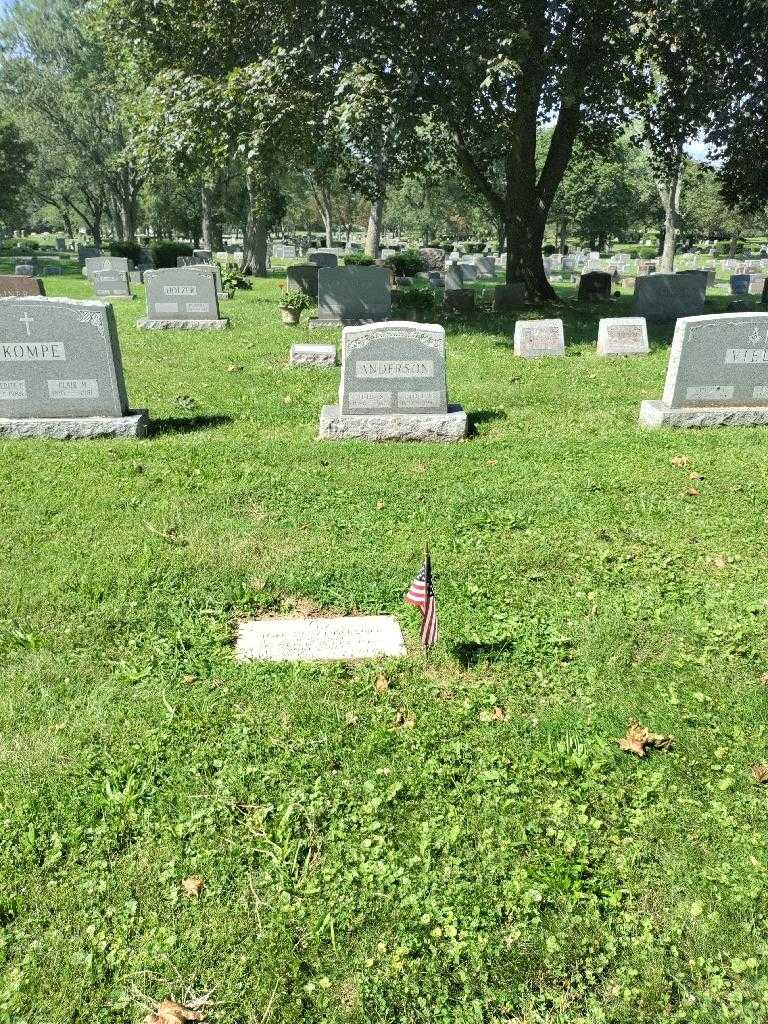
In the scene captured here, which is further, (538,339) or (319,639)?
(538,339)

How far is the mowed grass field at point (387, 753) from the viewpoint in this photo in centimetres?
264

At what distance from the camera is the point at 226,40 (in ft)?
49.4

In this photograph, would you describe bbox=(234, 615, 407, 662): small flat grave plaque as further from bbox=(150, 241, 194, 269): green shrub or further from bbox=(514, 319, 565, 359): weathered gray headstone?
bbox=(150, 241, 194, 269): green shrub

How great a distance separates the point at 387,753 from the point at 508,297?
16663 millimetres

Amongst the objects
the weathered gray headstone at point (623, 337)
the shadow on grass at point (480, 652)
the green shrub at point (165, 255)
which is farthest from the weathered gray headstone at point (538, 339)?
the green shrub at point (165, 255)

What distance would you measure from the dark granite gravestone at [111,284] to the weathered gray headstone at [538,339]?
570 inches

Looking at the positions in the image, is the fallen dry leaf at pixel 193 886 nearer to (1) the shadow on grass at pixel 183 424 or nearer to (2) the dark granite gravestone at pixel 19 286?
(1) the shadow on grass at pixel 183 424

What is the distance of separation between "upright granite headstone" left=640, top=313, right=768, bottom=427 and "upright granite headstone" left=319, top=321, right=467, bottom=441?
2.52m

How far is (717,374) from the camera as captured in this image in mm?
8500

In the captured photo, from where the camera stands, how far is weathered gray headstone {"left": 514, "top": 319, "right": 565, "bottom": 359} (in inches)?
506

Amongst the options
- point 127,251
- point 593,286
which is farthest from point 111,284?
point 593,286

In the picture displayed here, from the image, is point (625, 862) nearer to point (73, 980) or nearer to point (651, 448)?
point (73, 980)

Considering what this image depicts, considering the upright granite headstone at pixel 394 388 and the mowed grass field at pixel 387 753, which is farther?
the upright granite headstone at pixel 394 388

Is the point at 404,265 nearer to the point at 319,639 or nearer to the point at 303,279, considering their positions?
the point at 303,279
